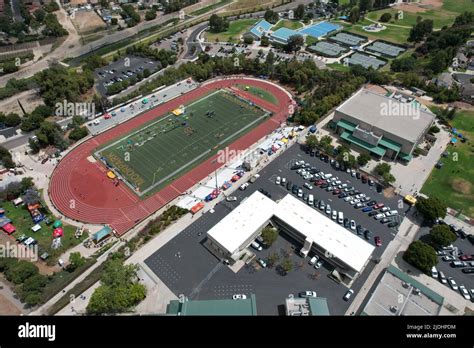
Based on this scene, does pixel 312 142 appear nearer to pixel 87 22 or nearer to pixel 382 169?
pixel 382 169

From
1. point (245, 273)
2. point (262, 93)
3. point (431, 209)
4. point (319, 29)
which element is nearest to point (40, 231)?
point (245, 273)

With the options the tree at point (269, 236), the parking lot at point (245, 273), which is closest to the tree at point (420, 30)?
the parking lot at point (245, 273)

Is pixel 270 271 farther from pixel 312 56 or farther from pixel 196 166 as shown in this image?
pixel 312 56

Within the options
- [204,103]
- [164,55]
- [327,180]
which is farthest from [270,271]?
[164,55]

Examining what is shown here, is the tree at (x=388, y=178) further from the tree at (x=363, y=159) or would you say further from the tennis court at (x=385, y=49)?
the tennis court at (x=385, y=49)

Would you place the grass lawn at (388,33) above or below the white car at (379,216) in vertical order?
above

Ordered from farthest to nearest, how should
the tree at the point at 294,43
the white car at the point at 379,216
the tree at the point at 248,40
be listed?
1. the tree at the point at 248,40
2. the tree at the point at 294,43
3. the white car at the point at 379,216
